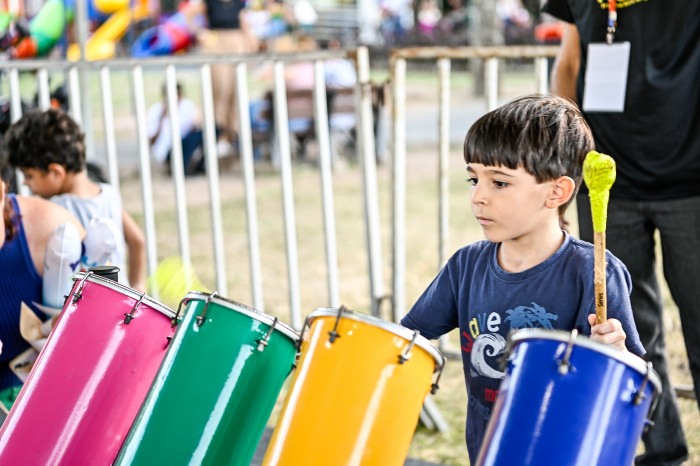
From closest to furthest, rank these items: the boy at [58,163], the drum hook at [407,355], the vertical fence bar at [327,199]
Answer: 1. the drum hook at [407,355]
2. the boy at [58,163]
3. the vertical fence bar at [327,199]

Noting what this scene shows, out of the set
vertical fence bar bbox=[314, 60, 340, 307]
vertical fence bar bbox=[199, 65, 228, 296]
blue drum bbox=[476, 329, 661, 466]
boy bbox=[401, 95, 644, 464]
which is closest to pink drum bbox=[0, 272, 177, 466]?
boy bbox=[401, 95, 644, 464]

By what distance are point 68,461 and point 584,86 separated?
5.81 feet

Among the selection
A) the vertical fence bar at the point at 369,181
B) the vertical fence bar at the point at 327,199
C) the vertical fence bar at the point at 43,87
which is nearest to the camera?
the vertical fence bar at the point at 369,181

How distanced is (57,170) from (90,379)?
4.51ft

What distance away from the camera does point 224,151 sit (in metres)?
9.72

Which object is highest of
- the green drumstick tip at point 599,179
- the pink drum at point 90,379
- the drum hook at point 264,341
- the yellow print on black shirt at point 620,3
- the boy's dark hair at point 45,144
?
the yellow print on black shirt at point 620,3

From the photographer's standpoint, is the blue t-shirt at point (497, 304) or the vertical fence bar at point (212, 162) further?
the vertical fence bar at point (212, 162)

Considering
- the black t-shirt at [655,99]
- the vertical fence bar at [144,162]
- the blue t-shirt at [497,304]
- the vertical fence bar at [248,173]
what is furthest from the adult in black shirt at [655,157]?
the vertical fence bar at [144,162]

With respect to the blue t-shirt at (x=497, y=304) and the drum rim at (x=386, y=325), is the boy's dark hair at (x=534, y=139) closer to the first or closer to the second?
the blue t-shirt at (x=497, y=304)

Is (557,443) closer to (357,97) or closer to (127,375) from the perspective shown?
(127,375)

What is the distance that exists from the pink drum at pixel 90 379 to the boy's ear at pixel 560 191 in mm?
859

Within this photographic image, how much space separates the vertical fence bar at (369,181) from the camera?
344cm

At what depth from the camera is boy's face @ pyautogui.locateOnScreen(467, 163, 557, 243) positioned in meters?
Answer: 1.74

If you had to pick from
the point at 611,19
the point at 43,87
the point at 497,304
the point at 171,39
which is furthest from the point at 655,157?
the point at 171,39
